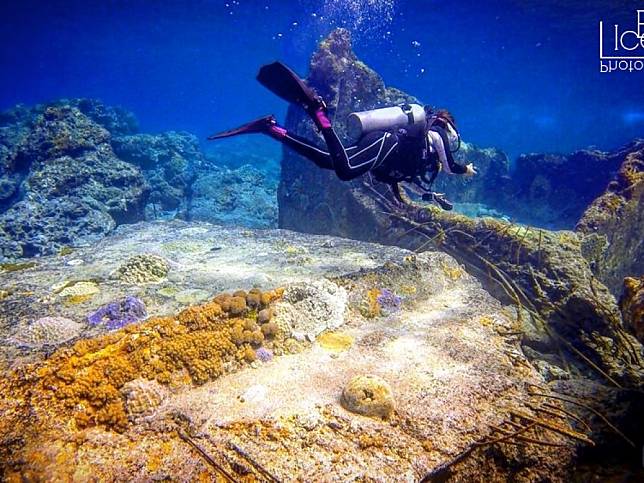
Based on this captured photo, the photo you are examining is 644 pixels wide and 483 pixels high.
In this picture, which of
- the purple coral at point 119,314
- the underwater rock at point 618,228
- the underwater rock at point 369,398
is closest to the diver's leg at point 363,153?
the underwater rock at point 369,398

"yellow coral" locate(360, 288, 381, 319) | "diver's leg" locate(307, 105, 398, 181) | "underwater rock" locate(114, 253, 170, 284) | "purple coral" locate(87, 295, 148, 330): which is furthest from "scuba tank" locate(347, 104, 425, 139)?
"underwater rock" locate(114, 253, 170, 284)

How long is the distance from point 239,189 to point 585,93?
242 ft

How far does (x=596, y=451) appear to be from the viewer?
12.6ft

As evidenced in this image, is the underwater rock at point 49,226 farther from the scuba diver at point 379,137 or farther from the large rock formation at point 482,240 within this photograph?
the scuba diver at point 379,137

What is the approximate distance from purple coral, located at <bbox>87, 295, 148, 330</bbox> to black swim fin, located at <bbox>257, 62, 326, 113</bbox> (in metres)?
4.21

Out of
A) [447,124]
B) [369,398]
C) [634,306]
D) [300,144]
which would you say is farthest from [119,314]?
[634,306]

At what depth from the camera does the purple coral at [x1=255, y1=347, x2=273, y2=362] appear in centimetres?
473

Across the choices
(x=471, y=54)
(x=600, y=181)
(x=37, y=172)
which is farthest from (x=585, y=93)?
(x=37, y=172)

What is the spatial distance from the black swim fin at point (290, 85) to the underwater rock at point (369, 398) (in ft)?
12.7

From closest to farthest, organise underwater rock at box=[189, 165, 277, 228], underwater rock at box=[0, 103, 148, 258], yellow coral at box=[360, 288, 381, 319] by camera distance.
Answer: yellow coral at box=[360, 288, 381, 319]
underwater rock at box=[0, 103, 148, 258]
underwater rock at box=[189, 165, 277, 228]

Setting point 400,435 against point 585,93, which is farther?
point 585,93

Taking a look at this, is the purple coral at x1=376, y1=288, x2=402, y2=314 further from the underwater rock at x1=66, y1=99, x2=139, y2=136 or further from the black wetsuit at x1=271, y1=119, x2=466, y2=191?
the underwater rock at x1=66, y1=99, x2=139, y2=136

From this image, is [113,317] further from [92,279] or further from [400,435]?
[400,435]

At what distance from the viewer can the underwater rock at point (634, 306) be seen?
4188mm
